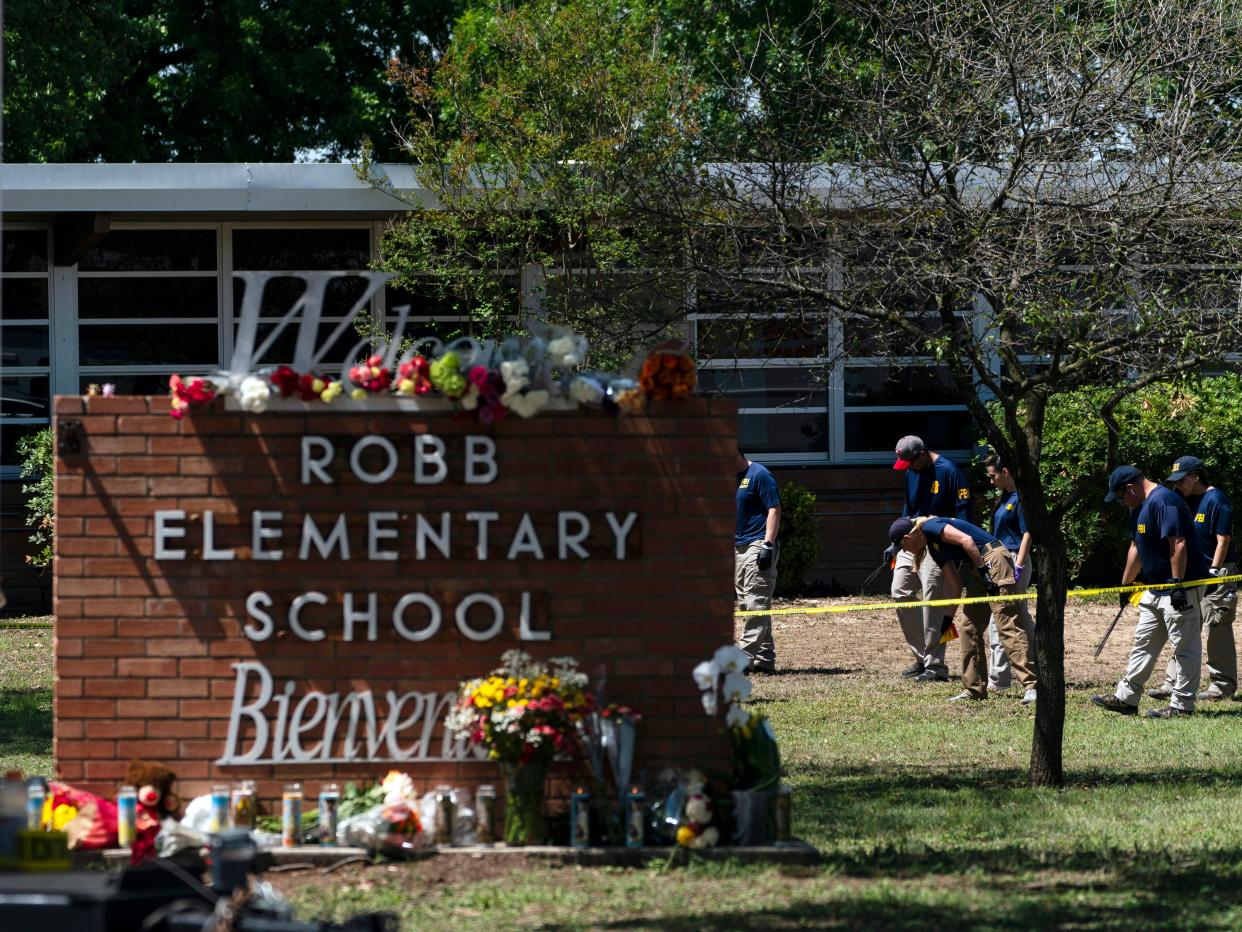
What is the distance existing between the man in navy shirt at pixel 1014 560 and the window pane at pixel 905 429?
21.2 feet

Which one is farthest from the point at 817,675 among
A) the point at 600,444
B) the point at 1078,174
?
the point at 600,444

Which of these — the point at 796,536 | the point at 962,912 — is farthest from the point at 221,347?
the point at 962,912

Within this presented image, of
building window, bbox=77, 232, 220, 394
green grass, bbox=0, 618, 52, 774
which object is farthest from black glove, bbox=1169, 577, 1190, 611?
building window, bbox=77, 232, 220, 394

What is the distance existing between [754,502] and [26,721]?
5790 millimetres

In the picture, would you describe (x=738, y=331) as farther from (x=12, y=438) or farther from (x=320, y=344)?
(x=12, y=438)

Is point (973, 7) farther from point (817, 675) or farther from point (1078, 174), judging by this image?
point (817, 675)

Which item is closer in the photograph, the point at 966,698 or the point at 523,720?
the point at 523,720

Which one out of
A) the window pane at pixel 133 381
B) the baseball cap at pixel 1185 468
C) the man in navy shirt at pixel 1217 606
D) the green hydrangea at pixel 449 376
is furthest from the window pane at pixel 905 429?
the green hydrangea at pixel 449 376

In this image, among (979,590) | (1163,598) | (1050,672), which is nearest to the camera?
(1050,672)

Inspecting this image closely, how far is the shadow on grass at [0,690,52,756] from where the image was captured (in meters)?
9.84

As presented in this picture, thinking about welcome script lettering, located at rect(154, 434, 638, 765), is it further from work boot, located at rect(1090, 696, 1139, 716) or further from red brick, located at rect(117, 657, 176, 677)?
work boot, located at rect(1090, 696, 1139, 716)

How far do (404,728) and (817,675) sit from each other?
22.7 ft

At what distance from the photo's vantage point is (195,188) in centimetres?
1683

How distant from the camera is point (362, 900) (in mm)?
6020
